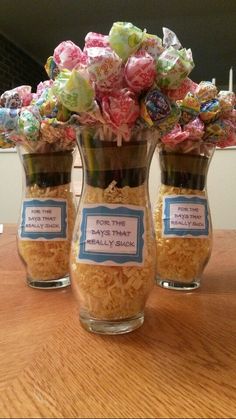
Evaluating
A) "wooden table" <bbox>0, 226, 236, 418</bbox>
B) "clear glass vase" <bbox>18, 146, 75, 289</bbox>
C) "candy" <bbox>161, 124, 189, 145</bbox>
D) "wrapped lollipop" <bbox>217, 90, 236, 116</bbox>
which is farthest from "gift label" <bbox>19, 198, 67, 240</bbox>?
"wrapped lollipop" <bbox>217, 90, 236, 116</bbox>

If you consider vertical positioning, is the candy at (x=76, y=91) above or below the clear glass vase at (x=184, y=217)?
above

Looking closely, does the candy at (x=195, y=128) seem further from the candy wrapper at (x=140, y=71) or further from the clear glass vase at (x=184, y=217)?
the candy wrapper at (x=140, y=71)

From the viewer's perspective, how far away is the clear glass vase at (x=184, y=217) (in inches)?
27.8

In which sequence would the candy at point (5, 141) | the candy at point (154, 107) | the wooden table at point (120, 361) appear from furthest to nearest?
the candy at point (5, 141) < the candy at point (154, 107) < the wooden table at point (120, 361)

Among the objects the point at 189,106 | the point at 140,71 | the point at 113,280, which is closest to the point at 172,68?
the point at 140,71

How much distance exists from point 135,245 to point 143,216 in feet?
0.14

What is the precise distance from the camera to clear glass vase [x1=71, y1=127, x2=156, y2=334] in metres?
0.52

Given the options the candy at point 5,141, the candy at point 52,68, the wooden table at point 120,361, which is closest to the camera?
the wooden table at point 120,361

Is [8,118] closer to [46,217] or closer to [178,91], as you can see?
[46,217]

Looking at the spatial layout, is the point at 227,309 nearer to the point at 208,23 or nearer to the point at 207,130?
the point at 207,130

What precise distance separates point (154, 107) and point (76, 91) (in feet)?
0.30

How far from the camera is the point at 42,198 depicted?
2.33ft

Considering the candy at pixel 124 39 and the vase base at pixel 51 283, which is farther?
the vase base at pixel 51 283

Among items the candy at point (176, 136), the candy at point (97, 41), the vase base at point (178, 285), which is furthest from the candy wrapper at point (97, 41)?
the vase base at point (178, 285)
